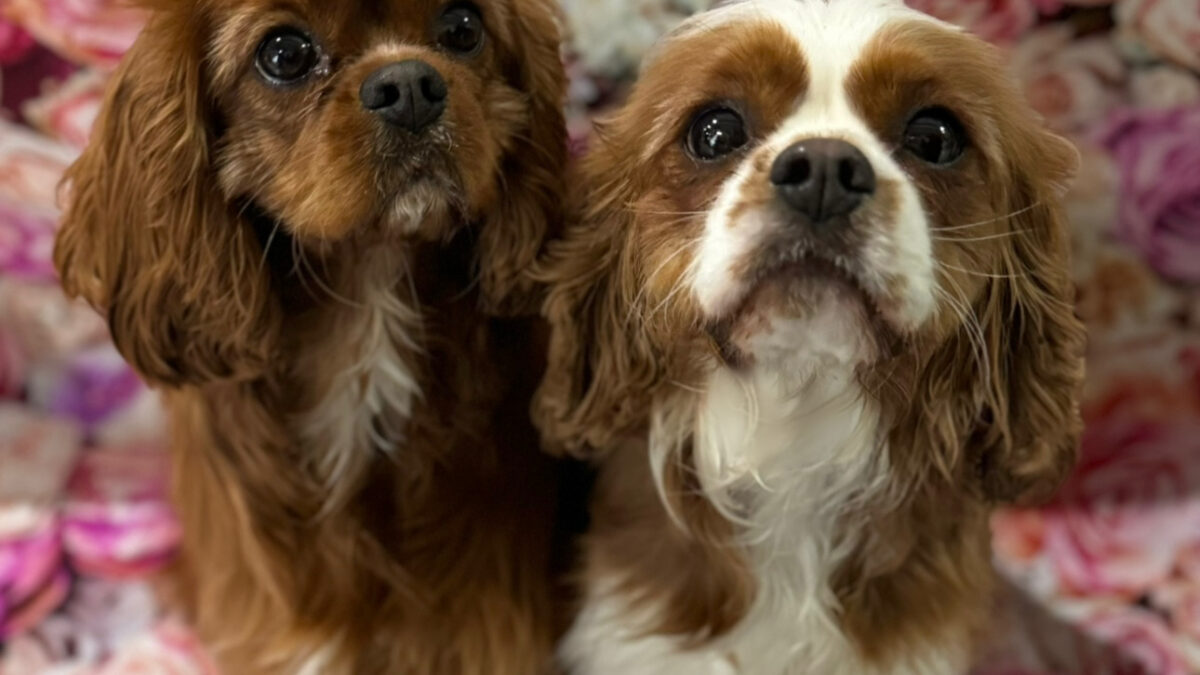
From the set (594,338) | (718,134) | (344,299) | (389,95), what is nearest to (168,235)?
(344,299)

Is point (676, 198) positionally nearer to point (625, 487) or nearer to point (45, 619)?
point (625, 487)

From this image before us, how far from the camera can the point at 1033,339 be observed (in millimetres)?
1326

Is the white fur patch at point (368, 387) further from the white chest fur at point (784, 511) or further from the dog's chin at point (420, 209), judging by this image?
the white chest fur at point (784, 511)

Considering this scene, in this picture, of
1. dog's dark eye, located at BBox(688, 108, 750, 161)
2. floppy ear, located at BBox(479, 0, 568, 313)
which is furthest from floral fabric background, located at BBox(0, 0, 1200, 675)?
dog's dark eye, located at BBox(688, 108, 750, 161)

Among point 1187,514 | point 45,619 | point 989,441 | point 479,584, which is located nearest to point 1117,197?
point 1187,514

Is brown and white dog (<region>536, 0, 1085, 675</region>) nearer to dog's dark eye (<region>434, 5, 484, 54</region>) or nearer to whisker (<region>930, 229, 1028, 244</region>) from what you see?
whisker (<region>930, 229, 1028, 244</region>)

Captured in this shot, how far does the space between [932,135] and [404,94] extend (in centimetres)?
51

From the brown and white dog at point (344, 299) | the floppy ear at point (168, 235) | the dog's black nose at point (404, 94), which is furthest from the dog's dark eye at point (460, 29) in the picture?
the floppy ear at point (168, 235)

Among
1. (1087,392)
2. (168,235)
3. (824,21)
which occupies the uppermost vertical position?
(824,21)

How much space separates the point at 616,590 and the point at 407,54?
64 cm

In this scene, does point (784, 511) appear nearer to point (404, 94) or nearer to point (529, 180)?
point (529, 180)

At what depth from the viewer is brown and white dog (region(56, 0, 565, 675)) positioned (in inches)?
49.4

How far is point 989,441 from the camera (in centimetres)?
134

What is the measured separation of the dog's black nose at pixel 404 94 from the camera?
1.20 m
